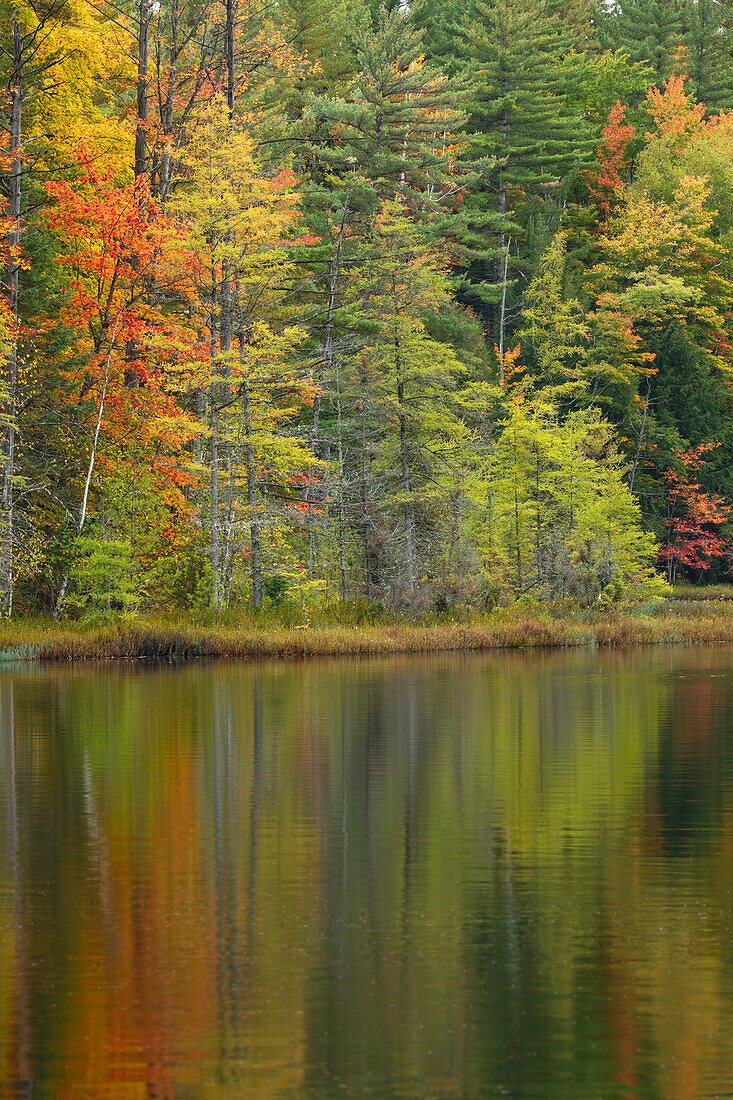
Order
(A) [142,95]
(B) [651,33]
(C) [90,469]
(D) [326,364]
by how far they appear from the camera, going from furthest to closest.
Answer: (B) [651,33]
(D) [326,364]
(A) [142,95]
(C) [90,469]

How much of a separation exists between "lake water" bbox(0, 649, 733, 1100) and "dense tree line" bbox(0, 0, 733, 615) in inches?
702

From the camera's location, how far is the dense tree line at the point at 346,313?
3388 cm

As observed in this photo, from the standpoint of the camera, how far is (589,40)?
243 feet

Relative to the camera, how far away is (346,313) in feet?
146

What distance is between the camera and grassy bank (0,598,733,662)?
30047 mm

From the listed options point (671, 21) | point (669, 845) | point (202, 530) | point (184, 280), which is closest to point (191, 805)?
point (669, 845)

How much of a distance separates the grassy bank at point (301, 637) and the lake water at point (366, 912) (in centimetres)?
1301

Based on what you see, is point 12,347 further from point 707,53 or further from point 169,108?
point 707,53

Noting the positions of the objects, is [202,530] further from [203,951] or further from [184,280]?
[203,951]

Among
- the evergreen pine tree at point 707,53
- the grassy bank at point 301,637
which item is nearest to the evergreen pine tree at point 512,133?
the evergreen pine tree at point 707,53

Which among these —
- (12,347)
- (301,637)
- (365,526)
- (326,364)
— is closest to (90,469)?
(12,347)

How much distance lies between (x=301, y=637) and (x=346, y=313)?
657 inches

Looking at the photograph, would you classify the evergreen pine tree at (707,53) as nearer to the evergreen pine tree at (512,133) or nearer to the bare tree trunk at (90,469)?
the evergreen pine tree at (512,133)

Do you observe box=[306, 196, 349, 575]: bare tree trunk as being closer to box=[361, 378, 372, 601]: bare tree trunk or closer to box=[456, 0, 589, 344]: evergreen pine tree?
box=[361, 378, 372, 601]: bare tree trunk
